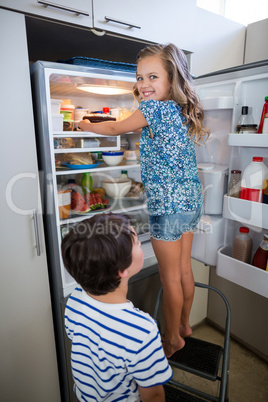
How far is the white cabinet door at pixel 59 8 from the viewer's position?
0.98 metres

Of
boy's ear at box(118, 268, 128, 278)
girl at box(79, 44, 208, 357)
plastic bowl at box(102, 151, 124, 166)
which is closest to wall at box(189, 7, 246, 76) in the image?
girl at box(79, 44, 208, 357)

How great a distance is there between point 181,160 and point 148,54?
0.43 metres

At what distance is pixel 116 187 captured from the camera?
1793 mm

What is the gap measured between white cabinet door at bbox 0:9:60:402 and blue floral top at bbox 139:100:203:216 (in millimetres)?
474

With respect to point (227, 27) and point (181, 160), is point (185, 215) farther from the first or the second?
point (227, 27)

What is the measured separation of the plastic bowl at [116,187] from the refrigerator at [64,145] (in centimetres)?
5

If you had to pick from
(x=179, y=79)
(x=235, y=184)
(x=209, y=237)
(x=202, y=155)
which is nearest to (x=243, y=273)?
(x=209, y=237)

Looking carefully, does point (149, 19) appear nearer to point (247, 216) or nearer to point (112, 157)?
point (112, 157)

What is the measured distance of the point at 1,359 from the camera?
3.99 ft

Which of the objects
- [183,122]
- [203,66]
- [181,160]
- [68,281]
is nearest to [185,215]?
[181,160]

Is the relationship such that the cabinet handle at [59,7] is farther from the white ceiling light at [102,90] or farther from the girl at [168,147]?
the white ceiling light at [102,90]

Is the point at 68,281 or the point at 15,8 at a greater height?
the point at 15,8

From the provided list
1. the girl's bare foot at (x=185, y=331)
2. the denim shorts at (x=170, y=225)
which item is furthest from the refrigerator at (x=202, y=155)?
the girl's bare foot at (x=185, y=331)

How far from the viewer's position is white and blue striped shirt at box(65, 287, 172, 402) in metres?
0.71
